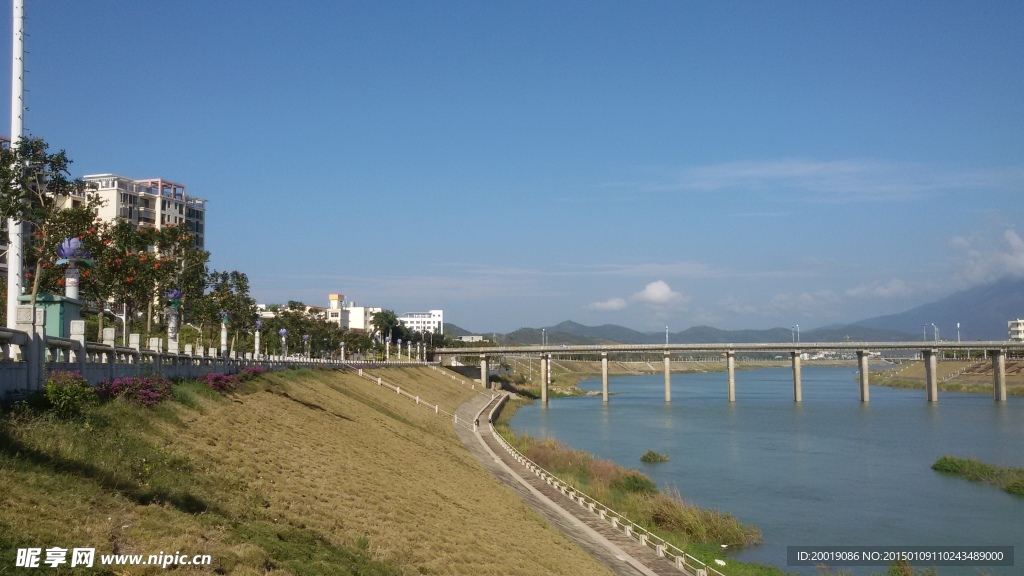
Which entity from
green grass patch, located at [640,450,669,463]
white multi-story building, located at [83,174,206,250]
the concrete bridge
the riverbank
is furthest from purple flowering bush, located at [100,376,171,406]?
the riverbank

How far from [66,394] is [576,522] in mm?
19842

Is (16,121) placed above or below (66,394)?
above

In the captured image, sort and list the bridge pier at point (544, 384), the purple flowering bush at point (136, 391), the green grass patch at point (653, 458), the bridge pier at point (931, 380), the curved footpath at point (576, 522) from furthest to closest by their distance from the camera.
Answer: the bridge pier at point (544, 384)
the bridge pier at point (931, 380)
the green grass patch at point (653, 458)
the curved footpath at point (576, 522)
the purple flowering bush at point (136, 391)

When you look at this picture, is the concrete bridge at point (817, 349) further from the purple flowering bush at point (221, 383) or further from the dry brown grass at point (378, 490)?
the purple flowering bush at point (221, 383)

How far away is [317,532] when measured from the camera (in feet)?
60.6

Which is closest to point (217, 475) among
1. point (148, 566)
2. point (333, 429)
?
point (148, 566)

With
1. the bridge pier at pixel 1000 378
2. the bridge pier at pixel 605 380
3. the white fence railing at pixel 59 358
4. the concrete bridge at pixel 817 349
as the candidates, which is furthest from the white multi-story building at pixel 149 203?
the bridge pier at pixel 1000 378

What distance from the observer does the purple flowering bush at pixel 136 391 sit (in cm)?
2239

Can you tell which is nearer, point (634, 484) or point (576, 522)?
point (576, 522)

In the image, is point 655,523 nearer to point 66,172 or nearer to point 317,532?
point 317,532

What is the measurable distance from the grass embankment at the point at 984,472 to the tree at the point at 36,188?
48712mm

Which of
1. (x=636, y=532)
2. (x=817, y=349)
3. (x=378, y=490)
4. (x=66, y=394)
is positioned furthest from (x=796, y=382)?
(x=66, y=394)

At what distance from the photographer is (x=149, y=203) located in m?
117

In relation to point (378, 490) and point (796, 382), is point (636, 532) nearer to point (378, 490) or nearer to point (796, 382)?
point (378, 490)
